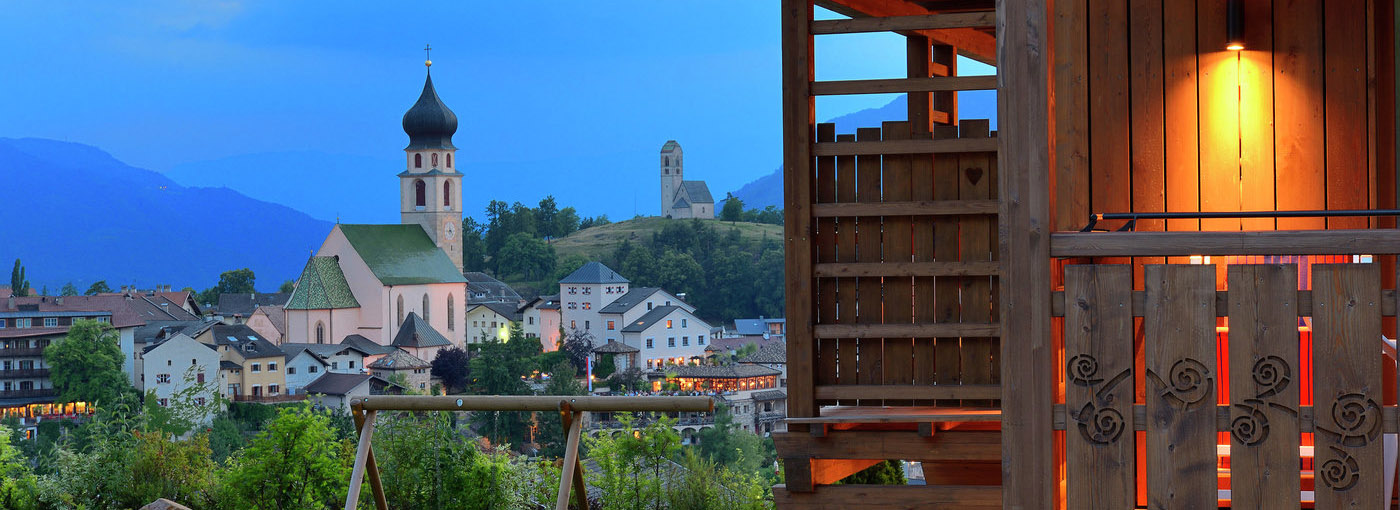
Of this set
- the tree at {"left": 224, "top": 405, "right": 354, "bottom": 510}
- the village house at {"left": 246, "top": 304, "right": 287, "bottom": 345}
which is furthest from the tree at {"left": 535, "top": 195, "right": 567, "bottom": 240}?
the tree at {"left": 224, "top": 405, "right": 354, "bottom": 510}

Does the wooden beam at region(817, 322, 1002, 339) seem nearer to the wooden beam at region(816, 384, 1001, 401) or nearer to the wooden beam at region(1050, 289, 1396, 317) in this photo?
the wooden beam at region(816, 384, 1001, 401)

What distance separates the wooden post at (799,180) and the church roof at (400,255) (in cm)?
5405

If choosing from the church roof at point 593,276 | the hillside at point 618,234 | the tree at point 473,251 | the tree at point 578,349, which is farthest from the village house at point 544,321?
the tree at point 473,251

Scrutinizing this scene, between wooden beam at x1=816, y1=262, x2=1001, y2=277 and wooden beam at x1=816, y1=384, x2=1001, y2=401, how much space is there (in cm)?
36

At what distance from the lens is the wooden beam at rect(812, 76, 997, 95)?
12.9 ft

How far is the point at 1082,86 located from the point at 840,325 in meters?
1.21

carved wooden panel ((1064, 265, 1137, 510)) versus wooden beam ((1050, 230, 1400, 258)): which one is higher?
wooden beam ((1050, 230, 1400, 258))

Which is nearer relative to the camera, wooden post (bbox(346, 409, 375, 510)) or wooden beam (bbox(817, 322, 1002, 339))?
wooden beam (bbox(817, 322, 1002, 339))

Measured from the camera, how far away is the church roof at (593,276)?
2381 inches

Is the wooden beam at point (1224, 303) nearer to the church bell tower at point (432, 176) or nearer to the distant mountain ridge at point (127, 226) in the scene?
the church bell tower at point (432, 176)

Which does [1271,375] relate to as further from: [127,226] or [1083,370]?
[127,226]

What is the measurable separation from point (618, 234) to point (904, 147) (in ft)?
241

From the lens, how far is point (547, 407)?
4.11 metres

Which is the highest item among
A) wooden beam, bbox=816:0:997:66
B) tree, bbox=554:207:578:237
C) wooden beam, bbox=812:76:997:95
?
tree, bbox=554:207:578:237
